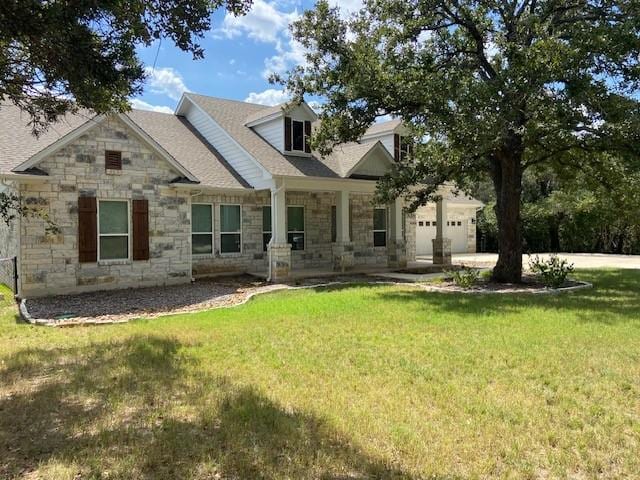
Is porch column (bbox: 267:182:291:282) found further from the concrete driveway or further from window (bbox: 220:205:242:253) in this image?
the concrete driveway

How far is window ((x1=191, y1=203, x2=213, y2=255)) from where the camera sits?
16047mm

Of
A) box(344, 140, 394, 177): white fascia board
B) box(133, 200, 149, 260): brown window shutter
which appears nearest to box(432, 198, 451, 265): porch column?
box(344, 140, 394, 177): white fascia board

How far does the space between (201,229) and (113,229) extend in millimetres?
3379

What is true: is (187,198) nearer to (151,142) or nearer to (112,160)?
(151,142)

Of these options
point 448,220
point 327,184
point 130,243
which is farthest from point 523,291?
point 448,220

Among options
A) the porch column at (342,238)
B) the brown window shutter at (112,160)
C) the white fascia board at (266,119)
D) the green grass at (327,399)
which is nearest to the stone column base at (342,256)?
the porch column at (342,238)

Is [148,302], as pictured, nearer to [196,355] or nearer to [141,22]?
[196,355]

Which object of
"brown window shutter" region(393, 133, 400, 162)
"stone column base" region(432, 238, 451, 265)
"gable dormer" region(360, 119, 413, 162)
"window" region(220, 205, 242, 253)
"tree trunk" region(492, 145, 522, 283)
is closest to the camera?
"tree trunk" region(492, 145, 522, 283)

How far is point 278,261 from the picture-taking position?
49.9 feet

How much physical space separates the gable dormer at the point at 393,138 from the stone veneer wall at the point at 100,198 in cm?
847

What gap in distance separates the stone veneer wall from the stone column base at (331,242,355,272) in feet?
17.2

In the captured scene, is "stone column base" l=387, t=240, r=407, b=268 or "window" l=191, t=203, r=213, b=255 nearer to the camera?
"window" l=191, t=203, r=213, b=255

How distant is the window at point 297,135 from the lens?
1741 centimetres

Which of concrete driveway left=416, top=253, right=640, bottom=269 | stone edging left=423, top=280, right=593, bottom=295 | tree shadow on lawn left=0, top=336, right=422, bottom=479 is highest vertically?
concrete driveway left=416, top=253, right=640, bottom=269
